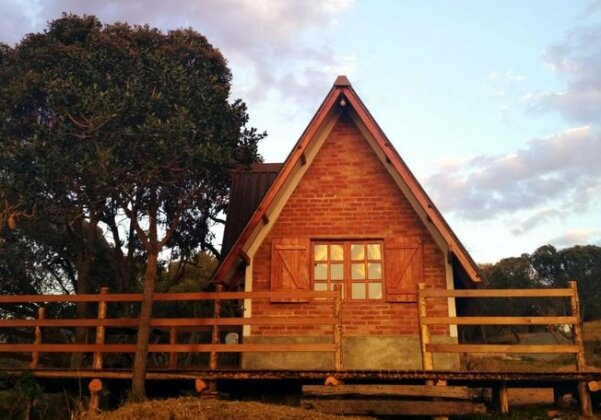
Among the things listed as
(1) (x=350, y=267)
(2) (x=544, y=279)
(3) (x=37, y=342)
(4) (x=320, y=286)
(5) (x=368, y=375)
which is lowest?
(5) (x=368, y=375)

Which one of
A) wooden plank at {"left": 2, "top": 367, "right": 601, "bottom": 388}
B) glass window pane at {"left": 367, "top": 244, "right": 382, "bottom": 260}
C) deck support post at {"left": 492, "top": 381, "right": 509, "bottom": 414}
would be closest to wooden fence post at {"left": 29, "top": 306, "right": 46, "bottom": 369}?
wooden plank at {"left": 2, "top": 367, "right": 601, "bottom": 388}

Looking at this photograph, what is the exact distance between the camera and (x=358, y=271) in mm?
13602

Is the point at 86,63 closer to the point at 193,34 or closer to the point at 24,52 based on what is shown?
the point at 24,52

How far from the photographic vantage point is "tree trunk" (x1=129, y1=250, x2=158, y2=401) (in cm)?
1092

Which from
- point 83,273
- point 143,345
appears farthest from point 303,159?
point 83,273

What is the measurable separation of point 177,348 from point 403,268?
17.1 feet

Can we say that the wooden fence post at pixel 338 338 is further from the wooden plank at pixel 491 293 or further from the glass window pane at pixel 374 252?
the glass window pane at pixel 374 252

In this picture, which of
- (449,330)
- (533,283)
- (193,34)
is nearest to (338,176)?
(449,330)

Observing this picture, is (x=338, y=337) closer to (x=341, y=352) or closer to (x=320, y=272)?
(x=341, y=352)

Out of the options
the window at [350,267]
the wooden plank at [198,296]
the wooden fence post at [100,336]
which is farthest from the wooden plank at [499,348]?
the wooden fence post at [100,336]

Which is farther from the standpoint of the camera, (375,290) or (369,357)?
(375,290)

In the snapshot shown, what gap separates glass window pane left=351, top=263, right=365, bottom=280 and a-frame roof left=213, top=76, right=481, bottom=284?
1799mm

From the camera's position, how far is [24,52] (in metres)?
17.2

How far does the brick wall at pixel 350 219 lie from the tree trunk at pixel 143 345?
2.79 meters
